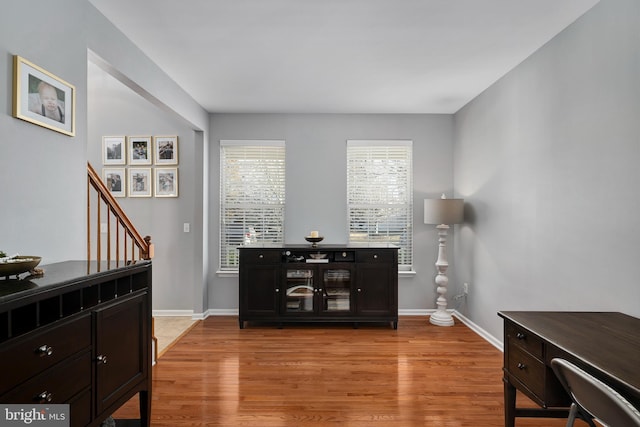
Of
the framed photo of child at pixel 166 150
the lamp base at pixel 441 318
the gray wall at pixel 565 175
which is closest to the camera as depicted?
the gray wall at pixel 565 175

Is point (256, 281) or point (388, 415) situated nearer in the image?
point (388, 415)

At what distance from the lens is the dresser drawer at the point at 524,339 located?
1802 millimetres

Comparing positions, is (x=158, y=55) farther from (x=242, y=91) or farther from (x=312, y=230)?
(x=312, y=230)

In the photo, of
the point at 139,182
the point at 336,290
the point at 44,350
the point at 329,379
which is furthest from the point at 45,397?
the point at 139,182

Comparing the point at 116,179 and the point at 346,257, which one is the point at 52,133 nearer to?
the point at 116,179

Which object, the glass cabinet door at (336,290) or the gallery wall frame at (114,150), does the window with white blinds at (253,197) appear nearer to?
the glass cabinet door at (336,290)

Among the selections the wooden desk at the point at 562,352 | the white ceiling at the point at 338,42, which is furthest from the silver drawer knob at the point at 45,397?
the white ceiling at the point at 338,42

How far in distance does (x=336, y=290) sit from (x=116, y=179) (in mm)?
3236

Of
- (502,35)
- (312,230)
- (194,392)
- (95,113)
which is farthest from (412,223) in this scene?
(95,113)

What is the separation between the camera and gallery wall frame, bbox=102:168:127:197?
4.77 metres

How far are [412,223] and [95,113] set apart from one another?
176 inches

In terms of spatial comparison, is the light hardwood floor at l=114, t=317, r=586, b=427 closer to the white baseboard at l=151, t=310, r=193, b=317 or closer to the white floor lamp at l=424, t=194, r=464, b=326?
the white floor lamp at l=424, t=194, r=464, b=326

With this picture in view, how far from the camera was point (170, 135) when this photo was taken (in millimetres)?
4770

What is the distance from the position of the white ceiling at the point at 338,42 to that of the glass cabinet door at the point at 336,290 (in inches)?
82.6
